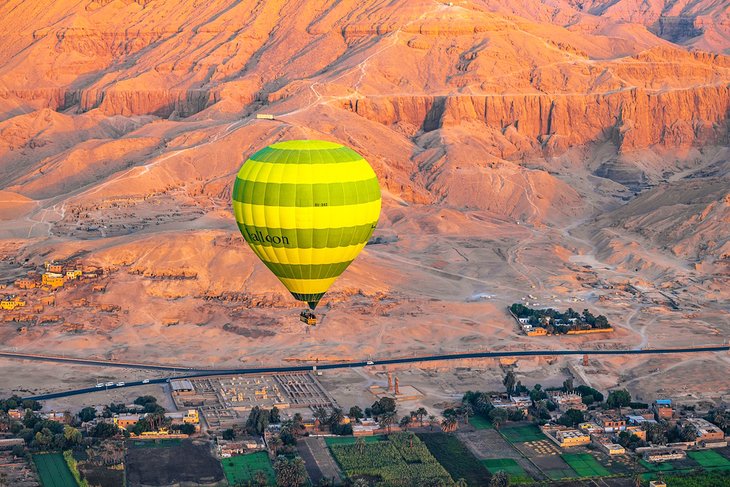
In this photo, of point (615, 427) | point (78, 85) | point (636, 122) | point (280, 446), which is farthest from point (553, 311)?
point (78, 85)

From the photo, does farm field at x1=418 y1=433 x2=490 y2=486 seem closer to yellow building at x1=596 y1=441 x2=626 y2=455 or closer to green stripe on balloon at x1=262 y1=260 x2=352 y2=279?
yellow building at x1=596 y1=441 x2=626 y2=455

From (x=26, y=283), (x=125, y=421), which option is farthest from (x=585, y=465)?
(x=26, y=283)

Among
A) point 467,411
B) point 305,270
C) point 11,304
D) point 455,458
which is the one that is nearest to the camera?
point 305,270

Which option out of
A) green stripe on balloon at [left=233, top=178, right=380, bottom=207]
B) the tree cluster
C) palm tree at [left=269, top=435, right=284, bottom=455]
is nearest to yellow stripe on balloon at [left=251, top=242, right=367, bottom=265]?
green stripe on balloon at [left=233, top=178, right=380, bottom=207]

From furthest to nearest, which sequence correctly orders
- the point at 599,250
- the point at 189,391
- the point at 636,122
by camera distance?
the point at 636,122 → the point at 599,250 → the point at 189,391

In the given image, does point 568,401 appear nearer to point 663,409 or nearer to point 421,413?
point 663,409

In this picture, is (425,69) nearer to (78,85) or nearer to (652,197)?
(652,197)

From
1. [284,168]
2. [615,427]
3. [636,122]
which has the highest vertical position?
[284,168]
